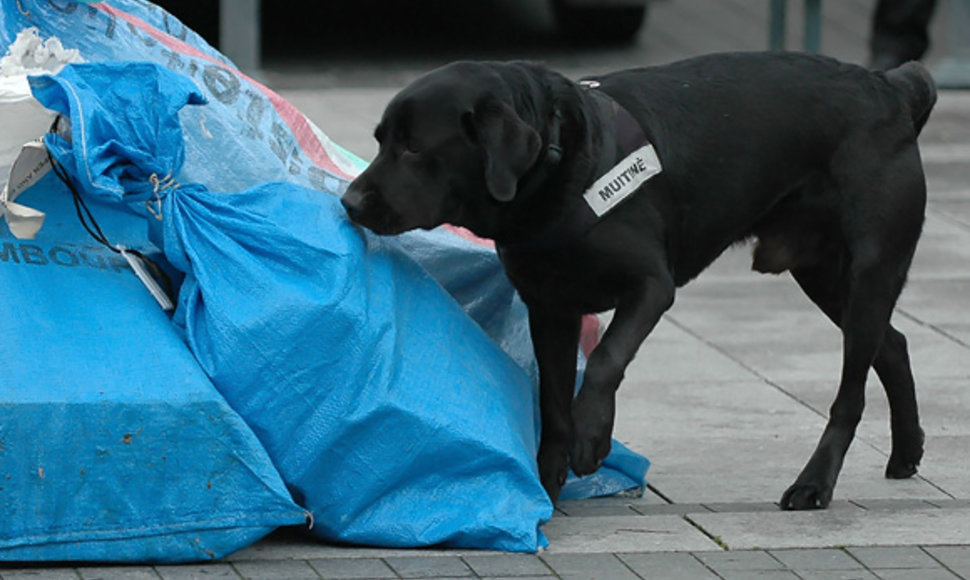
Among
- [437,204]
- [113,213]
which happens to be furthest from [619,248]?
[113,213]

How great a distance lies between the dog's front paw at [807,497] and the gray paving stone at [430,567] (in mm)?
964

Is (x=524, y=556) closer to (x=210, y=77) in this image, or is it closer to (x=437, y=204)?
(x=437, y=204)

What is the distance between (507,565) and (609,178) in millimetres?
942

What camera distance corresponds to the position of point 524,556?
4.08 m

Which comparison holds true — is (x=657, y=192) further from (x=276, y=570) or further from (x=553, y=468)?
(x=276, y=570)

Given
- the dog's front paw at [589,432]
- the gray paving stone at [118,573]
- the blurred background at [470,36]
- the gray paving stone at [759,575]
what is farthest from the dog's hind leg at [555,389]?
the blurred background at [470,36]

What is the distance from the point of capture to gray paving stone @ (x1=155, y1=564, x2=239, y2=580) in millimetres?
3885

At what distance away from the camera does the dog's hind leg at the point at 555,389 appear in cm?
448

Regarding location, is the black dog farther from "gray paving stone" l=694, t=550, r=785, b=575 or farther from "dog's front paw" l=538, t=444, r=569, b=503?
"gray paving stone" l=694, t=550, r=785, b=575

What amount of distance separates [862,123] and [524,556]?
56.8 inches

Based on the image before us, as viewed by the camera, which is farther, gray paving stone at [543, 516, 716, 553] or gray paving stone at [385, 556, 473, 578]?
gray paving stone at [543, 516, 716, 553]

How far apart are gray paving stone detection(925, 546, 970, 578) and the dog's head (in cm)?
128

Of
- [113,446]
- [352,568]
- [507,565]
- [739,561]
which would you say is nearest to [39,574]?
[113,446]

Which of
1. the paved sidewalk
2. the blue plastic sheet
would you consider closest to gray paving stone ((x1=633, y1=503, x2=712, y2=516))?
the paved sidewalk
